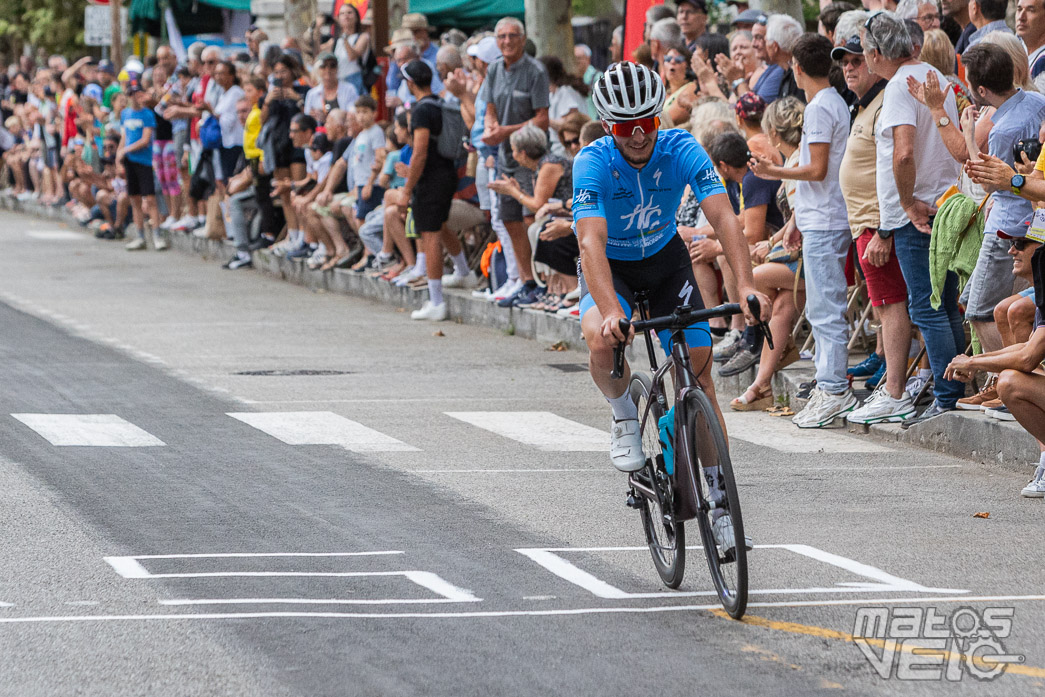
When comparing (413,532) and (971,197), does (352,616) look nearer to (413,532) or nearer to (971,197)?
(413,532)

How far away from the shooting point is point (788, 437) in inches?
421

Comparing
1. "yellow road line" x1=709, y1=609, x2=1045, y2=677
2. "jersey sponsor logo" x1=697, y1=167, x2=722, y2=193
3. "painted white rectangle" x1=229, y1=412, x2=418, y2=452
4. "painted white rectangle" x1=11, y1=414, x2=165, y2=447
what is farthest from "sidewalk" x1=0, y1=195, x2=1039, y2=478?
"painted white rectangle" x1=11, y1=414, x2=165, y2=447

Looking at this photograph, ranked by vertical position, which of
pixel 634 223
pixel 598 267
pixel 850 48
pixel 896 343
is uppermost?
pixel 850 48

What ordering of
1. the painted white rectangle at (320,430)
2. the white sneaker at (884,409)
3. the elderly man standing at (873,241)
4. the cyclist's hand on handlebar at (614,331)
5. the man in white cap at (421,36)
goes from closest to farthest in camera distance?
the cyclist's hand on handlebar at (614,331) → the painted white rectangle at (320,430) → the elderly man standing at (873,241) → the white sneaker at (884,409) → the man in white cap at (421,36)

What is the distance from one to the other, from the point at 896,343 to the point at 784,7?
637 centimetres

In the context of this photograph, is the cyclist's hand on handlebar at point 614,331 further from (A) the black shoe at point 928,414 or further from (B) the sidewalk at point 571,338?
(A) the black shoe at point 928,414

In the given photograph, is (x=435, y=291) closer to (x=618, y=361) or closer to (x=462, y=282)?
(x=462, y=282)

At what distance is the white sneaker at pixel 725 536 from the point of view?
609cm

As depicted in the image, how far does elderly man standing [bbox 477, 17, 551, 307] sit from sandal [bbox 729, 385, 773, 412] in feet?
14.3

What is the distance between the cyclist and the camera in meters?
6.79

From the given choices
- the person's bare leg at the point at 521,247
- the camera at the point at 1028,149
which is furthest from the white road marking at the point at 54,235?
the camera at the point at 1028,149

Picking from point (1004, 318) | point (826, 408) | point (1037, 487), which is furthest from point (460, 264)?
point (1037, 487)

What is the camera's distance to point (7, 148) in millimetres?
36188

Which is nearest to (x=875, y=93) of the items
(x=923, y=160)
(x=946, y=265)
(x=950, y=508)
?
(x=923, y=160)
